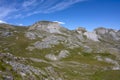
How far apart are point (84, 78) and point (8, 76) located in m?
84.4

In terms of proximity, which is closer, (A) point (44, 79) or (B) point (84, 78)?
(A) point (44, 79)

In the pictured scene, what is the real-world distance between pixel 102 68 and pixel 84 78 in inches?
1727

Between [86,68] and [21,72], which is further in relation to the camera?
[86,68]

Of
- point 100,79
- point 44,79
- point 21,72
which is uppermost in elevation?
point 21,72

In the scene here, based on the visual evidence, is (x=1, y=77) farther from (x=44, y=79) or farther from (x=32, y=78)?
(x=44, y=79)

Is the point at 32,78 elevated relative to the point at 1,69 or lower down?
lower down

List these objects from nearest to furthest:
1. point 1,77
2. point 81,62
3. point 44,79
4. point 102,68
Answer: point 1,77 < point 44,79 < point 102,68 < point 81,62

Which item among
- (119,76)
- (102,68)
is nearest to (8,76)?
(119,76)

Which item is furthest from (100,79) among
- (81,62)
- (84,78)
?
(81,62)

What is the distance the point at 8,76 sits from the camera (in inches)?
2432

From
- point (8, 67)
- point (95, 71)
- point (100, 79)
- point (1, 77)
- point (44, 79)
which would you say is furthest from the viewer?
point (95, 71)

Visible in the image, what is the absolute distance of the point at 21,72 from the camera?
244 ft

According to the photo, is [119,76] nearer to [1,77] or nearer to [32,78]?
[32,78]

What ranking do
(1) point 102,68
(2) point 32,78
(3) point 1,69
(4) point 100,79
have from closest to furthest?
(3) point 1,69
(2) point 32,78
(4) point 100,79
(1) point 102,68
